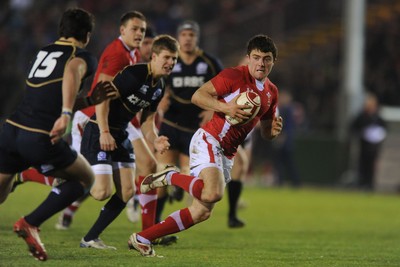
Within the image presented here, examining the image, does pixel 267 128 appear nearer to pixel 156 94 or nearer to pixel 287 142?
pixel 156 94

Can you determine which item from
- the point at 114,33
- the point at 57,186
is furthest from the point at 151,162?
the point at 114,33

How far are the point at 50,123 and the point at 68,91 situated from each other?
0.35 metres

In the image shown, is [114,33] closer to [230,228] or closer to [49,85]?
[230,228]

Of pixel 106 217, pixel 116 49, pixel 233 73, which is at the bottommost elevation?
pixel 106 217

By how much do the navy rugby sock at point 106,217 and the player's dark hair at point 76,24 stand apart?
220cm

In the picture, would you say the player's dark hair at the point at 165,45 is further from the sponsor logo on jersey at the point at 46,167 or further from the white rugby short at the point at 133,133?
the sponsor logo on jersey at the point at 46,167

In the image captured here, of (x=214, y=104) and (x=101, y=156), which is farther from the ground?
(x=214, y=104)

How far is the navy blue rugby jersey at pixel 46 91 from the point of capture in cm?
792

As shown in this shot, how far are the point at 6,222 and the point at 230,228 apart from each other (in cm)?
302

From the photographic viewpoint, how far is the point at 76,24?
26.5 feet

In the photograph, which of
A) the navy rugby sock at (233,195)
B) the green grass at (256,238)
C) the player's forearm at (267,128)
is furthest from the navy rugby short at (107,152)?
the navy rugby sock at (233,195)

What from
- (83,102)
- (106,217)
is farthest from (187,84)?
(83,102)

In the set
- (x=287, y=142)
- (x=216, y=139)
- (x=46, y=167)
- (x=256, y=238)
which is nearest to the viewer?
(x=46, y=167)

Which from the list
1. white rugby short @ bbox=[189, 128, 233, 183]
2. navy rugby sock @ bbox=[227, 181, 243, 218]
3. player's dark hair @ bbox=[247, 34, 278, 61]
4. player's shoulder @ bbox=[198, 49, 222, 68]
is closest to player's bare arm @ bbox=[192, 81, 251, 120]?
white rugby short @ bbox=[189, 128, 233, 183]
